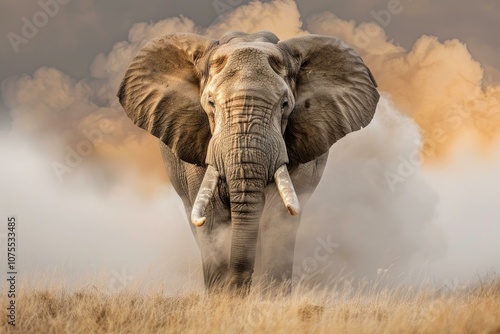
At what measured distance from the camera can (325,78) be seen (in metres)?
16.2

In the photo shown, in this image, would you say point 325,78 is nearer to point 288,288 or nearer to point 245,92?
point 245,92

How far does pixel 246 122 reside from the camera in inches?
541

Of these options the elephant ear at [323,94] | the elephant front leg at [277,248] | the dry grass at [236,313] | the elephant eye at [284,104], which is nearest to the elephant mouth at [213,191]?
the elephant eye at [284,104]

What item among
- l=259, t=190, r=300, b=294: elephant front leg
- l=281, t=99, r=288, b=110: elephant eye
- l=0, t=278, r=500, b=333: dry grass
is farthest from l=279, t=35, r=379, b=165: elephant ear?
l=0, t=278, r=500, b=333: dry grass

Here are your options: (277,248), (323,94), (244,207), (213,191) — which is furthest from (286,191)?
(323,94)

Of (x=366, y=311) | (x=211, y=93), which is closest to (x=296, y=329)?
(x=366, y=311)

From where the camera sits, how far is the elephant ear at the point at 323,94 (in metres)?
15.6

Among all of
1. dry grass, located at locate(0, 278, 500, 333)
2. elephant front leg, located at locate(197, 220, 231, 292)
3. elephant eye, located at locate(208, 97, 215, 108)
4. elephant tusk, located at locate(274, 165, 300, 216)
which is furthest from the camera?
elephant front leg, located at locate(197, 220, 231, 292)

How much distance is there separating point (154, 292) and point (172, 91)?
149 inches

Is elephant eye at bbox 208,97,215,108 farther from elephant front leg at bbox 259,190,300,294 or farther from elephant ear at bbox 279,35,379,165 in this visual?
elephant front leg at bbox 259,190,300,294

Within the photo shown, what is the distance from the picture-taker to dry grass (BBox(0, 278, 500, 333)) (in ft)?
38.1

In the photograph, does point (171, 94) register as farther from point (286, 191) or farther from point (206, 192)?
point (286, 191)

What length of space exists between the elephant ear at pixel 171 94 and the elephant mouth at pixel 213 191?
1.41m

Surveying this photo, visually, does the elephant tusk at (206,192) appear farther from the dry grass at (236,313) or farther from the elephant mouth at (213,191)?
the dry grass at (236,313)
